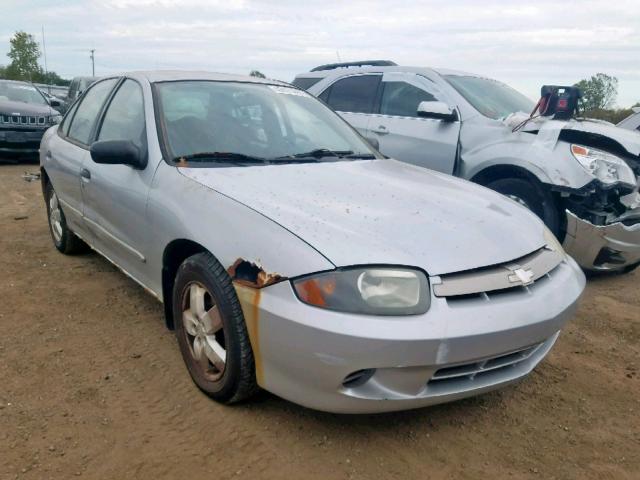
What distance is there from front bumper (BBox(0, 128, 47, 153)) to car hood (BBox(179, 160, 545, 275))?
8503 mm

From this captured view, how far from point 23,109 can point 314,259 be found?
9747mm

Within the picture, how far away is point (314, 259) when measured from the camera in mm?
2188

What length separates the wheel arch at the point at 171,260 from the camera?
2.79m

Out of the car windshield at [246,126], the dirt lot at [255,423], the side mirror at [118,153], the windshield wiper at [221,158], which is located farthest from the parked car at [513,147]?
the side mirror at [118,153]

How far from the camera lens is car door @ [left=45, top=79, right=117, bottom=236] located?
408 cm

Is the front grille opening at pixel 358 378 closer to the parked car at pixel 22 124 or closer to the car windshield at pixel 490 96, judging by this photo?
the car windshield at pixel 490 96

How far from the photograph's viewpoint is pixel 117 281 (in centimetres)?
428

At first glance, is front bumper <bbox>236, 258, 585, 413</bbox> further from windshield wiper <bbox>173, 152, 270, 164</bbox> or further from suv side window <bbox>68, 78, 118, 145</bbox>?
suv side window <bbox>68, 78, 118, 145</bbox>

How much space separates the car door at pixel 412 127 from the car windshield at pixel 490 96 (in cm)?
25

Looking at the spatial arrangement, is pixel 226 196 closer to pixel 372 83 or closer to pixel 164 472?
pixel 164 472

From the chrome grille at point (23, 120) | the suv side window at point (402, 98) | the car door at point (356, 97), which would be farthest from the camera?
the chrome grille at point (23, 120)

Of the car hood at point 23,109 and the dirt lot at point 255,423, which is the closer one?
the dirt lot at point 255,423

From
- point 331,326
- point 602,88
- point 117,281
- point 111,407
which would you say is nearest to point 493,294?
point 331,326

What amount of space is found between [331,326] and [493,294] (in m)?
0.69
